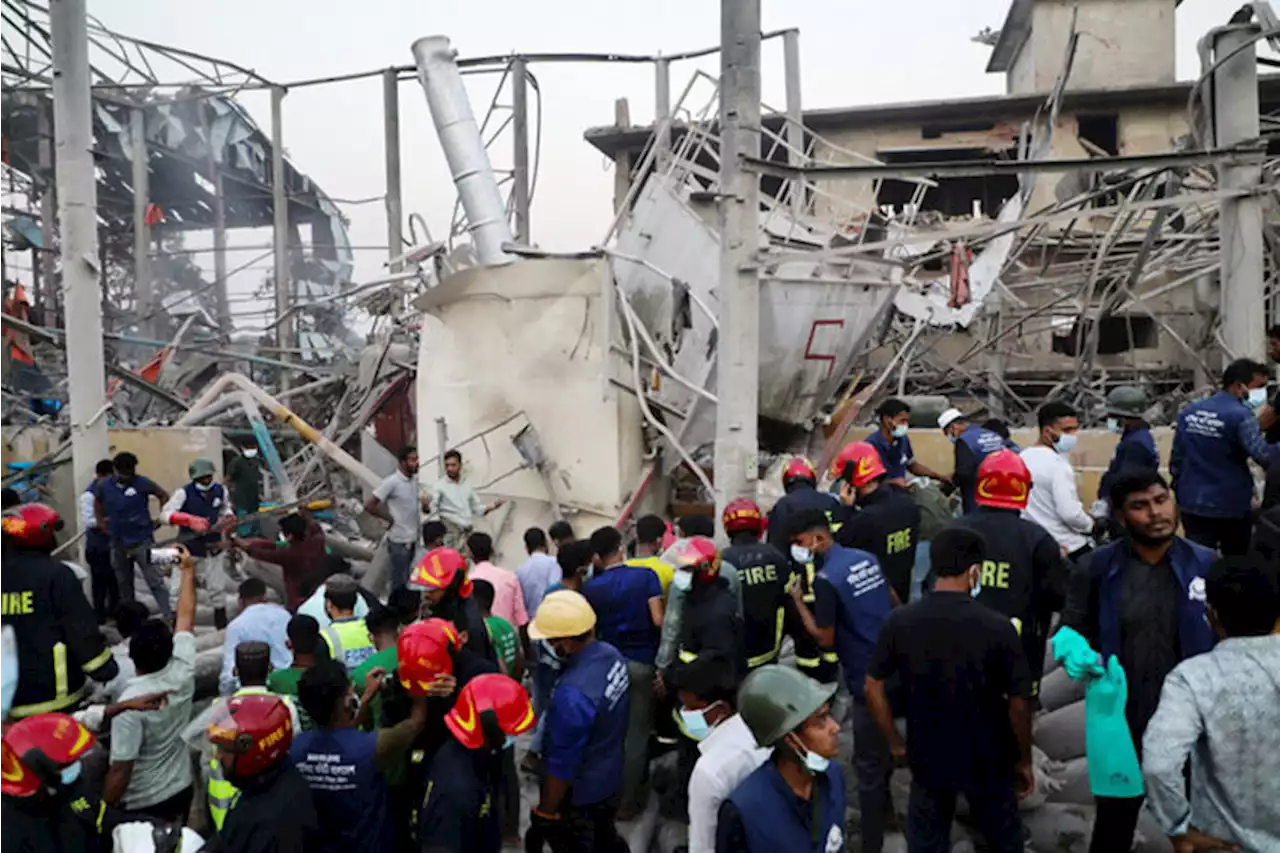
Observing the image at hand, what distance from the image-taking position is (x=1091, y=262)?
13.1 metres

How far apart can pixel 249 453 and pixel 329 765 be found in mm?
9659

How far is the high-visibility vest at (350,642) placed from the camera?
169 inches

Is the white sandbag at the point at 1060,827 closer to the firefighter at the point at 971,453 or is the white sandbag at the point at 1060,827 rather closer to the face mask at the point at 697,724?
the firefighter at the point at 971,453

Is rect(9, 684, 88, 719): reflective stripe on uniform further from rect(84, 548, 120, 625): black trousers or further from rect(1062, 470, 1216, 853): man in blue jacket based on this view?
rect(1062, 470, 1216, 853): man in blue jacket

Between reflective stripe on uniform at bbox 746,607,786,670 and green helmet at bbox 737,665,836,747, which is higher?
green helmet at bbox 737,665,836,747

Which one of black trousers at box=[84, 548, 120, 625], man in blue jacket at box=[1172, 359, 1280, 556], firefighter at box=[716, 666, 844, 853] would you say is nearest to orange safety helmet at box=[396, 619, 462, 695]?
firefighter at box=[716, 666, 844, 853]

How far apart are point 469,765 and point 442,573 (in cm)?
109

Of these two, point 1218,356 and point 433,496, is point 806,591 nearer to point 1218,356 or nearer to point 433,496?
point 433,496

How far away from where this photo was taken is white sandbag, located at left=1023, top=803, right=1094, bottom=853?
14.2ft

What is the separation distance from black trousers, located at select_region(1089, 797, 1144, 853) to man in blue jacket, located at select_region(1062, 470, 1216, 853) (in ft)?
0.06

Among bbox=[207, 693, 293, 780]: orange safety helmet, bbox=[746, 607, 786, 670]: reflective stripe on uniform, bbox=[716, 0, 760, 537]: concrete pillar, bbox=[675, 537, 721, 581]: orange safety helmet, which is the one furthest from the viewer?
bbox=[716, 0, 760, 537]: concrete pillar

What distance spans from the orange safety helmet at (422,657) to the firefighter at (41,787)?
3.18 feet

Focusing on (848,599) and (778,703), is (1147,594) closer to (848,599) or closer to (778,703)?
(848,599)

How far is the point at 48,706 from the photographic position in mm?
4586
